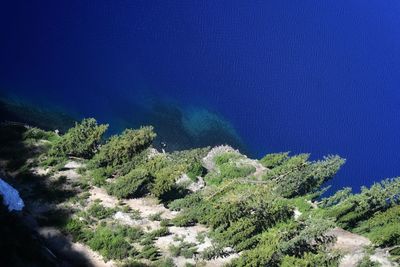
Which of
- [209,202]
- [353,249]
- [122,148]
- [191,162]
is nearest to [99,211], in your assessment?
[122,148]

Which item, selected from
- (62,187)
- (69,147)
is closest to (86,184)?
(62,187)

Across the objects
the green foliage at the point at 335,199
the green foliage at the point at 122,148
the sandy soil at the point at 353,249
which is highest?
the green foliage at the point at 122,148

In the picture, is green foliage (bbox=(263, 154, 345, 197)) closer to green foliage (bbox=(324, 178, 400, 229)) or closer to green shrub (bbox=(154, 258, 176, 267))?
green foliage (bbox=(324, 178, 400, 229))

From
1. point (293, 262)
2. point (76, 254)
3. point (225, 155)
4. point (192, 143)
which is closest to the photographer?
point (76, 254)

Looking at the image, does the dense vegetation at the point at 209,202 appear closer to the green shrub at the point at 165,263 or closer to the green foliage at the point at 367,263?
the green shrub at the point at 165,263

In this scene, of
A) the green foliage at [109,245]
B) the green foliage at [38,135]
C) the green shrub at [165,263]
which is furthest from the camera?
the green foliage at [38,135]

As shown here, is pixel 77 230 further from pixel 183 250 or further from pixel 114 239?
pixel 183 250

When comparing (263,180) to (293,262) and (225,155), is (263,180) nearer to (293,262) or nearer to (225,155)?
(225,155)

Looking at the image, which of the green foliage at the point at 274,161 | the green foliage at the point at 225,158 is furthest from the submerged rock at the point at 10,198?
the green foliage at the point at 274,161
